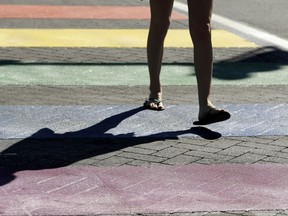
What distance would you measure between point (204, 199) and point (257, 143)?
144 cm

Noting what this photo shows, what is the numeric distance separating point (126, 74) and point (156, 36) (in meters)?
1.96

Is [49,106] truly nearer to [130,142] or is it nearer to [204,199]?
[130,142]

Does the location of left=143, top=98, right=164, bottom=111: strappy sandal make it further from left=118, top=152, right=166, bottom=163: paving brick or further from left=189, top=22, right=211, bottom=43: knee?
left=118, top=152, right=166, bottom=163: paving brick

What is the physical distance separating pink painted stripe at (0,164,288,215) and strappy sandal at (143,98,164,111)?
1.59m

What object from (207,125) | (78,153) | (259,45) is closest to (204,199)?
(78,153)

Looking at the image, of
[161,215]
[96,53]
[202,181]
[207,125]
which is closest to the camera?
[161,215]

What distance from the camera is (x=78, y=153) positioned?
21.5ft

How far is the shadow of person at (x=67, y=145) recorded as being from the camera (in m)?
6.26

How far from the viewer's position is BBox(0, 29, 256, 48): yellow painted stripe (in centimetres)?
1125

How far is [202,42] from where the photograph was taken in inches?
282

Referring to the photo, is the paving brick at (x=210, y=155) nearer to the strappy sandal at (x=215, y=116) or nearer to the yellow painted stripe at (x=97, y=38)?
the strappy sandal at (x=215, y=116)

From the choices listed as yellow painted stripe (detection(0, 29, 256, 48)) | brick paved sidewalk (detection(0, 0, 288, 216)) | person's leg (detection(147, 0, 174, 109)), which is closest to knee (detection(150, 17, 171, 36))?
person's leg (detection(147, 0, 174, 109))

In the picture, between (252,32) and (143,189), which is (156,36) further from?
(252,32)

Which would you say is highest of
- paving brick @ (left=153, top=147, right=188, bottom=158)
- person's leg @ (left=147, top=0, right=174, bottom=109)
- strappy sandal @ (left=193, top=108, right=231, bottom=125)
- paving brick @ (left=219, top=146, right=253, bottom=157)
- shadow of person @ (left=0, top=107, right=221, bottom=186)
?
person's leg @ (left=147, top=0, right=174, bottom=109)
